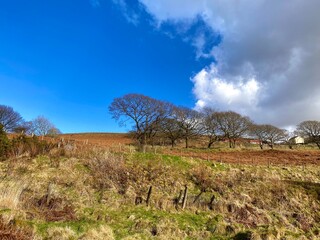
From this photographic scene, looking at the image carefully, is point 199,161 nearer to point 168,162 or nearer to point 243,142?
point 168,162

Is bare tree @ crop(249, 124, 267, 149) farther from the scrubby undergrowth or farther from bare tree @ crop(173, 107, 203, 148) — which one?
the scrubby undergrowth

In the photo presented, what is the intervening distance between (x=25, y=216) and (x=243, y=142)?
72.7 meters

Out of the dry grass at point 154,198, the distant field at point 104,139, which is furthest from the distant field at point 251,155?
the dry grass at point 154,198

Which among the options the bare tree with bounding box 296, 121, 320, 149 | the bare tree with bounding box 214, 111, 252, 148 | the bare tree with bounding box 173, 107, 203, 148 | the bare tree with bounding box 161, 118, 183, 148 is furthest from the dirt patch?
the bare tree with bounding box 296, 121, 320, 149

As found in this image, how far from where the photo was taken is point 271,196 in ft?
64.2

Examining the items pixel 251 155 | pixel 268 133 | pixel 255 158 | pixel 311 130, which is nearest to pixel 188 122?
pixel 251 155

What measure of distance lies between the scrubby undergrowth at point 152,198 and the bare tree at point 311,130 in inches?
2252

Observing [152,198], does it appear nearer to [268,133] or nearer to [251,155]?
[251,155]

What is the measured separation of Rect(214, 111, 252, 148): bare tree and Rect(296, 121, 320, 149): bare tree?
83.2 ft

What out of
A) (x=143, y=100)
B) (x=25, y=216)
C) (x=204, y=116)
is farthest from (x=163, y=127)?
(x=25, y=216)

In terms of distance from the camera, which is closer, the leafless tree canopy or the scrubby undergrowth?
the scrubby undergrowth

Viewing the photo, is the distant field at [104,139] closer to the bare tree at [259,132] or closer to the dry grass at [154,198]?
the dry grass at [154,198]

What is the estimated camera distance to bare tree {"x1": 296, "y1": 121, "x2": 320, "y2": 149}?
7686 centimetres

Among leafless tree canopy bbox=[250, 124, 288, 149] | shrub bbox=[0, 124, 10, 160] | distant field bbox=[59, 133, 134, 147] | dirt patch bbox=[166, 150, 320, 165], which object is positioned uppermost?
leafless tree canopy bbox=[250, 124, 288, 149]
